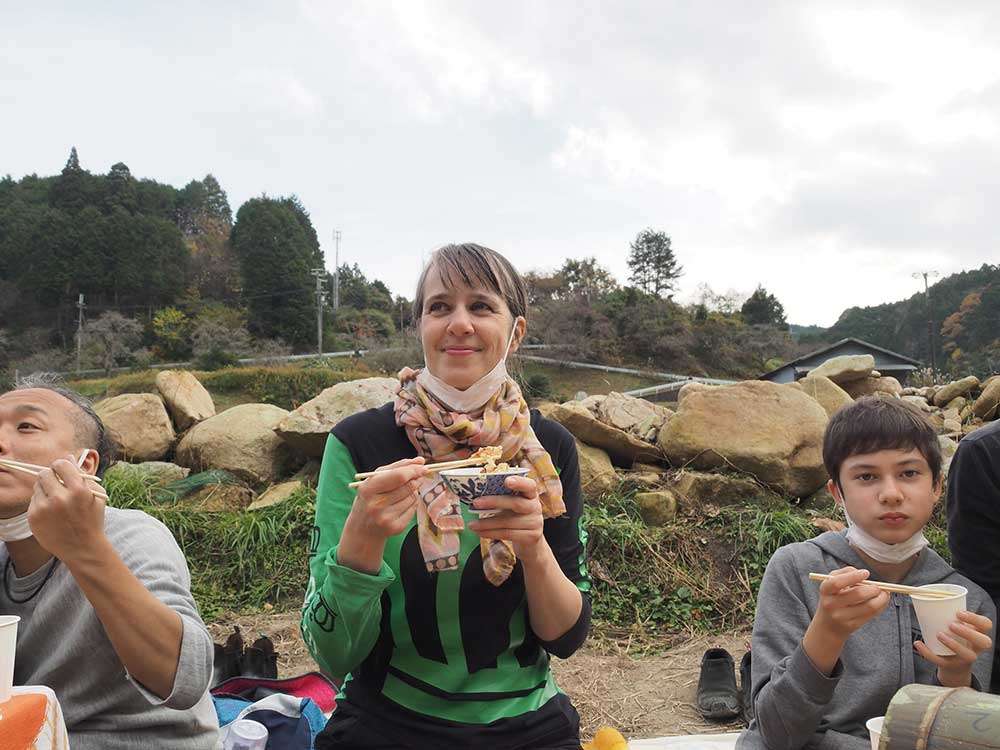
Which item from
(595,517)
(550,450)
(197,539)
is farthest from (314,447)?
(550,450)

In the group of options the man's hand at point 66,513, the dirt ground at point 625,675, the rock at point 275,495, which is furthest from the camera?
the rock at point 275,495

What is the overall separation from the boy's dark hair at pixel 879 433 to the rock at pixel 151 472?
24.8 feet

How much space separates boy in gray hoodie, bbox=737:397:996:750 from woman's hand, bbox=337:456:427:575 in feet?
3.97

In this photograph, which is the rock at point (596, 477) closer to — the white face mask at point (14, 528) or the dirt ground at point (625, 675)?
the dirt ground at point (625, 675)

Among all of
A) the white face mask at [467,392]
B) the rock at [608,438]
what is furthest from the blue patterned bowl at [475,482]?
the rock at [608,438]

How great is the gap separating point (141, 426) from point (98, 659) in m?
7.83

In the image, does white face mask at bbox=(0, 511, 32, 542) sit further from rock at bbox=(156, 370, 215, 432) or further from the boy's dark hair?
rock at bbox=(156, 370, 215, 432)

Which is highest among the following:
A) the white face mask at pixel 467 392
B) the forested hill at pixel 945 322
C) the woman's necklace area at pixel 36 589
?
the forested hill at pixel 945 322

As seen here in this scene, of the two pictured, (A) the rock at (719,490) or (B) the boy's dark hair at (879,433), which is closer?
(B) the boy's dark hair at (879,433)

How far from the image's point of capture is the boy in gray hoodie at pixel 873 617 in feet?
6.81

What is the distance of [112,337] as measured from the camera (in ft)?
110

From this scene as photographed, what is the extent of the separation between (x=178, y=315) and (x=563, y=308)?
2026 centimetres

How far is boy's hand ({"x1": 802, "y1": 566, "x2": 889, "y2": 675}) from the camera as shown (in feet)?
6.08

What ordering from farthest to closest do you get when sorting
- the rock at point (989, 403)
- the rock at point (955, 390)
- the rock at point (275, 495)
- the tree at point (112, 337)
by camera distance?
the tree at point (112, 337)
the rock at point (955, 390)
the rock at point (989, 403)
the rock at point (275, 495)
